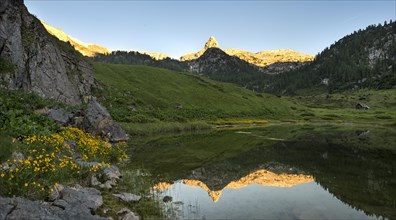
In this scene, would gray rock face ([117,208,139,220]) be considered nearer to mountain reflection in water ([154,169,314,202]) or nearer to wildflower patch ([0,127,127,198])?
wildflower patch ([0,127,127,198])

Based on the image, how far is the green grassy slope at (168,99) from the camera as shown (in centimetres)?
9275

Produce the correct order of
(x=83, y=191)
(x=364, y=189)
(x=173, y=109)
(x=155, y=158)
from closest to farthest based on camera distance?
1. (x=83, y=191)
2. (x=364, y=189)
3. (x=155, y=158)
4. (x=173, y=109)

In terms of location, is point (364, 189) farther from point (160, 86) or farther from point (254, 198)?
point (160, 86)

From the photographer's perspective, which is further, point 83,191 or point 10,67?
point 10,67

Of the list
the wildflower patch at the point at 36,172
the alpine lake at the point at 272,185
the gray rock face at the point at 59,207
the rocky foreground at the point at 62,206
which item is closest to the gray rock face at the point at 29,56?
the alpine lake at the point at 272,185

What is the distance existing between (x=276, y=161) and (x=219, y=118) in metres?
81.3

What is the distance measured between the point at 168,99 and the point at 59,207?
365ft

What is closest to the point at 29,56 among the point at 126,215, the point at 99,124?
the point at 99,124

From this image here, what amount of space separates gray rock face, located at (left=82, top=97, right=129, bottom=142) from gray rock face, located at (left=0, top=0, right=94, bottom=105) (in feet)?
36.4

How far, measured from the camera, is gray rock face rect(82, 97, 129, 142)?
139ft

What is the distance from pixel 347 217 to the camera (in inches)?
597

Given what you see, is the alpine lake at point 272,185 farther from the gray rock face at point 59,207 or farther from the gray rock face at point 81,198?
the gray rock face at point 59,207

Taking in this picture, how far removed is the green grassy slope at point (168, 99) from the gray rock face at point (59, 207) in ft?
198

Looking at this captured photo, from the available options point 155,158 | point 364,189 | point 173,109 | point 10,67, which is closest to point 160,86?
point 173,109
